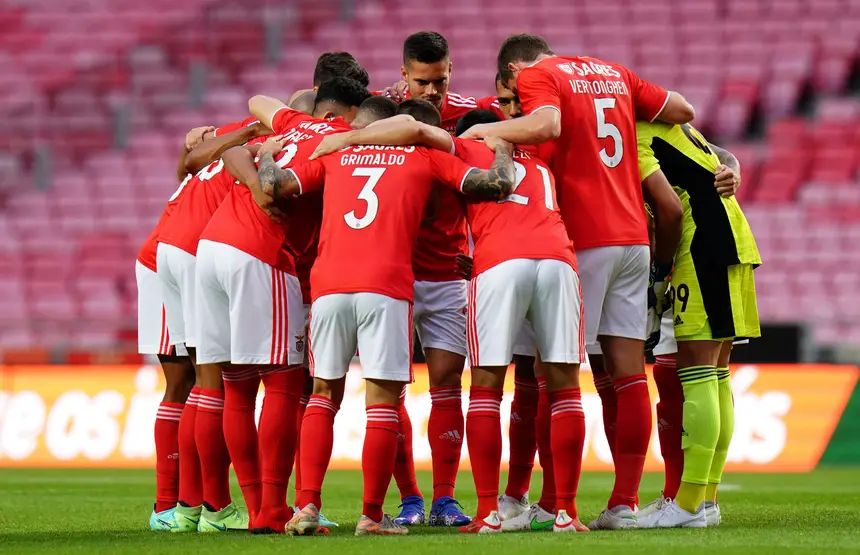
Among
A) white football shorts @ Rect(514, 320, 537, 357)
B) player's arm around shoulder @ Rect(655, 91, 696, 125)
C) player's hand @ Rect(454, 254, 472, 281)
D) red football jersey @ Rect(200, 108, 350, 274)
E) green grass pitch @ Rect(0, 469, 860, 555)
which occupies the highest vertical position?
player's arm around shoulder @ Rect(655, 91, 696, 125)

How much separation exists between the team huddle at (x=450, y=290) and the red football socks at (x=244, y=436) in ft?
0.05

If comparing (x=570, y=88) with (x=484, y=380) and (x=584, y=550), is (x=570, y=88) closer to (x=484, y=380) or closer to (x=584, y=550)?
(x=484, y=380)

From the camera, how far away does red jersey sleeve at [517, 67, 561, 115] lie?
245 inches

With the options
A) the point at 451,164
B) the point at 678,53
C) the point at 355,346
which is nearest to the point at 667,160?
the point at 451,164

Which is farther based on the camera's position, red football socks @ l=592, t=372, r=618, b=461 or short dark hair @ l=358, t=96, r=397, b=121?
red football socks @ l=592, t=372, r=618, b=461

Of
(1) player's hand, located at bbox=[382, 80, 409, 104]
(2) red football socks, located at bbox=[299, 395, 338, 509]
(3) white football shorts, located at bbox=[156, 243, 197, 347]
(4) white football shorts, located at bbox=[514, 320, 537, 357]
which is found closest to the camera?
(2) red football socks, located at bbox=[299, 395, 338, 509]

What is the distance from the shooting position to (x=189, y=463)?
6.66m

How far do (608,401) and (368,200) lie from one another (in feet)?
5.90

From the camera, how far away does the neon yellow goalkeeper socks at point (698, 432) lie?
251 inches

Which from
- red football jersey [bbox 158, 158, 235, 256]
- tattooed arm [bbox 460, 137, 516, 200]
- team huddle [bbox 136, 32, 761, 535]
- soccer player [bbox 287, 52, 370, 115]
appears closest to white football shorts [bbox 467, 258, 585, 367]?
team huddle [bbox 136, 32, 761, 535]

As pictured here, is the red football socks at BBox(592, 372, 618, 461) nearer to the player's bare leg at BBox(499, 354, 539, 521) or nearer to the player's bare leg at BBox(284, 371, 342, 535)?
the player's bare leg at BBox(499, 354, 539, 521)

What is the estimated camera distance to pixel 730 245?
6523mm

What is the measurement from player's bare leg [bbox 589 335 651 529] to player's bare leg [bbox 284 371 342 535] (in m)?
1.37

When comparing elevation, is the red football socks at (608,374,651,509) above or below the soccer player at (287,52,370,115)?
below
